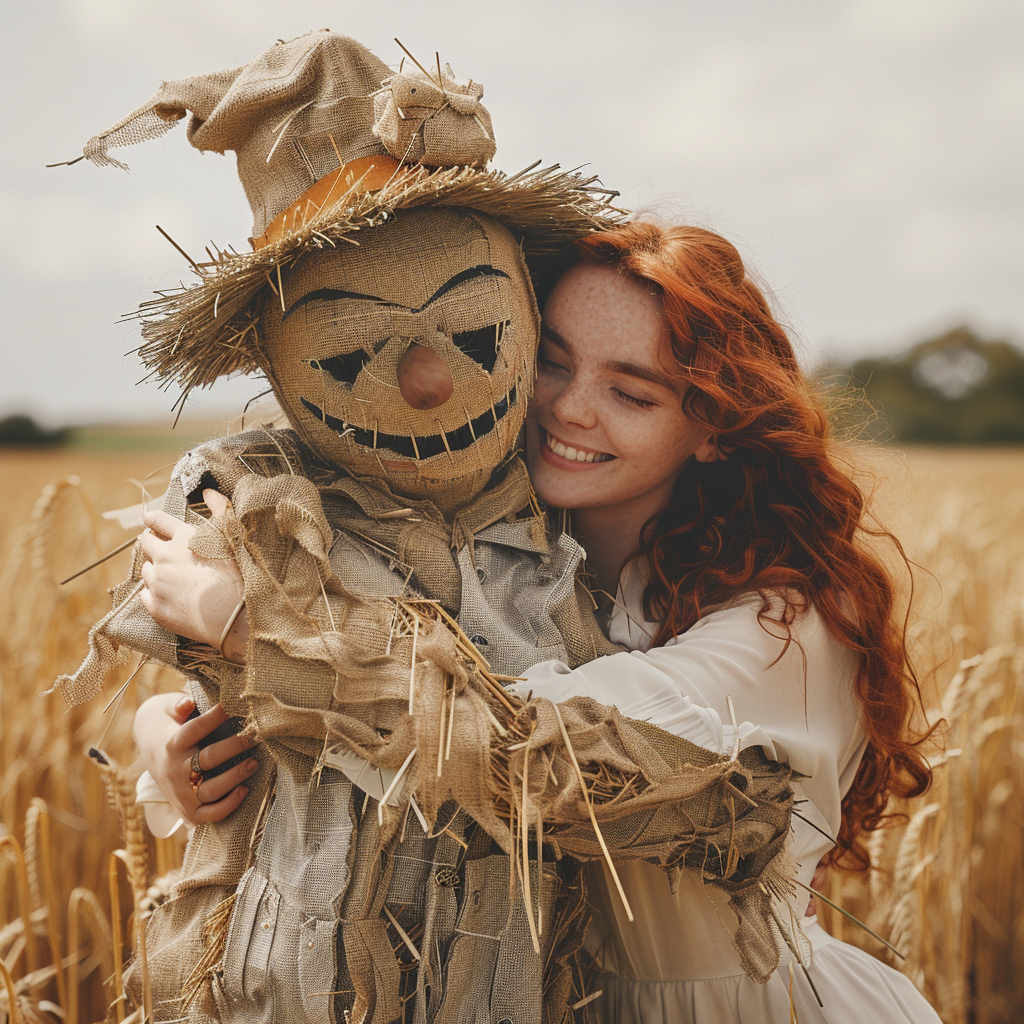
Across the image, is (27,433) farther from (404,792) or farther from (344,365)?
(404,792)

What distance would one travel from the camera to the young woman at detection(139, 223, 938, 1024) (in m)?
1.36

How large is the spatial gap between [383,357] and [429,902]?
761 millimetres

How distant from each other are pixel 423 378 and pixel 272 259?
0.86 feet

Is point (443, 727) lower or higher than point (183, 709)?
higher

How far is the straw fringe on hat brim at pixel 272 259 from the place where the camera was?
115 cm

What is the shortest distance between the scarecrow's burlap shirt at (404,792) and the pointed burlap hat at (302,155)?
0.20 metres

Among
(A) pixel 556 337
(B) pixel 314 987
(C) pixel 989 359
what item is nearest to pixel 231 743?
(B) pixel 314 987

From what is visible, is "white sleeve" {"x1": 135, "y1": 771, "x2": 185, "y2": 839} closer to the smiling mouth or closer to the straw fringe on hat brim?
the straw fringe on hat brim

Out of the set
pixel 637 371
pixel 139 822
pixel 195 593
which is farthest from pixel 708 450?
pixel 139 822

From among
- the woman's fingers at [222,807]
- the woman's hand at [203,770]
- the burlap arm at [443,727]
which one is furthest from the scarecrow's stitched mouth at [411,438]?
the woman's fingers at [222,807]

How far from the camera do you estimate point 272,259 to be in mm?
1154

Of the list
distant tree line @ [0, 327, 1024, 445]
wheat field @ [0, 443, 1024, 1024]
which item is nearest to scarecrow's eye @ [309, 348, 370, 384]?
wheat field @ [0, 443, 1024, 1024]

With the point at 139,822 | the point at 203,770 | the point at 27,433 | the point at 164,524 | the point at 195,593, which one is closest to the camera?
the point at 195,593

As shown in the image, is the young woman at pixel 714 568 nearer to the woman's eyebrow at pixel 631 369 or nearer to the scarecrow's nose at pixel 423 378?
the woman's eyebrow at pixel 631 369
